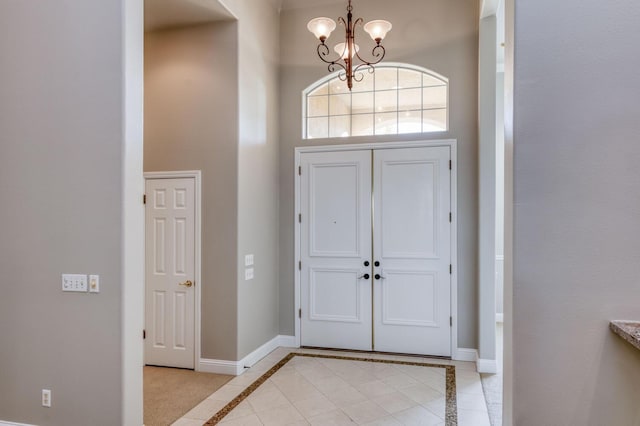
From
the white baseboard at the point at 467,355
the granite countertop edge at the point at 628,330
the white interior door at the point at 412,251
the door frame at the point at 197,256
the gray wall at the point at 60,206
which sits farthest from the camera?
the white interior door at the point at 412,251

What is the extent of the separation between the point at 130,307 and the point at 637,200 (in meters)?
2.89

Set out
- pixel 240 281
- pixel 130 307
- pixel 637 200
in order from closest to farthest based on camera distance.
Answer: pixel 637 200 < pixel 130 307 < pixel 240 281

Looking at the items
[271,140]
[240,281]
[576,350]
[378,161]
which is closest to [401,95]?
[378,161]

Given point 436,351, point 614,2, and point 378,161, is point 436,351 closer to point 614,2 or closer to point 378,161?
point 378,161

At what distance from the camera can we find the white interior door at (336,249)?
486cm

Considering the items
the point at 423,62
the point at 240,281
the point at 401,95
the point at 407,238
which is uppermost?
the point at 423,62

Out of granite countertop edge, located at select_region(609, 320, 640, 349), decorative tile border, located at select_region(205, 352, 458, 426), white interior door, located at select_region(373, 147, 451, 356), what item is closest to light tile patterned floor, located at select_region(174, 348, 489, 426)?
decorative tile border, located at select_region(205, 352, 458, 426)

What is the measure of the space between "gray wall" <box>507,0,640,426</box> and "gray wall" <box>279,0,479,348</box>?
2727 millimetres

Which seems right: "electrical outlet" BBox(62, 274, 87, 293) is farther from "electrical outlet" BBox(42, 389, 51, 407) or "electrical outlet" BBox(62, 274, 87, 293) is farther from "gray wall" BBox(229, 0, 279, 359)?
"gray wall" BBox(229, 0, 279, 359)

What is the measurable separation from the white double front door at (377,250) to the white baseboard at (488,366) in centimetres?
48

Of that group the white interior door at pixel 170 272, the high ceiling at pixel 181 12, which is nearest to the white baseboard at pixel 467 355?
the white interior door at pixel 170 272

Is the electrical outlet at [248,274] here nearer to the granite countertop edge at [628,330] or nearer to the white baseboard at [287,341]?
the white baseboard at [287,341]

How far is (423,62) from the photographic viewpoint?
15.5 ft

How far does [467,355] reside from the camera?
4.52m
